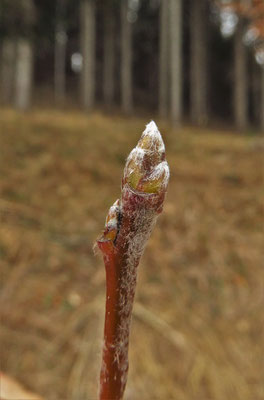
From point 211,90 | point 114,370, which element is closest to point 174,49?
point 211,90

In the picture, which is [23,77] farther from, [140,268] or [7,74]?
[140,268]

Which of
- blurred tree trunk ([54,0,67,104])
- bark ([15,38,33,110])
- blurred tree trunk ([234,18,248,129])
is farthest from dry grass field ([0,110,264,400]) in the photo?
blurred tree trunk ([54,0,67,104])

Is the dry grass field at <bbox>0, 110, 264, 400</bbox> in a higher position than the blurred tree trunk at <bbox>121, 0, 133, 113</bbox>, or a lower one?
lower

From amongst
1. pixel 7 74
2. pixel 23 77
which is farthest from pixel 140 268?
pixel 7 74

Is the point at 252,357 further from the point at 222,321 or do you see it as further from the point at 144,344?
the point at 144,344

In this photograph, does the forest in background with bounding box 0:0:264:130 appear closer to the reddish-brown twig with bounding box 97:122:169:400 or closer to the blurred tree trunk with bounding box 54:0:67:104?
the blurred tree trunk with bounding box 54:0:67:104

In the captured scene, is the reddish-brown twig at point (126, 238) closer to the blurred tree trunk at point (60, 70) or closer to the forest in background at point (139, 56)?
the forest in background at point (139, 56)

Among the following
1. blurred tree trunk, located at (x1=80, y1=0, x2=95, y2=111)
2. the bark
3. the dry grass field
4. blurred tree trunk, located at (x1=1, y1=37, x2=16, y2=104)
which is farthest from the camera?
blurred tree trunk, located at (x1=80, y1=0, x2=95, y2=111)
